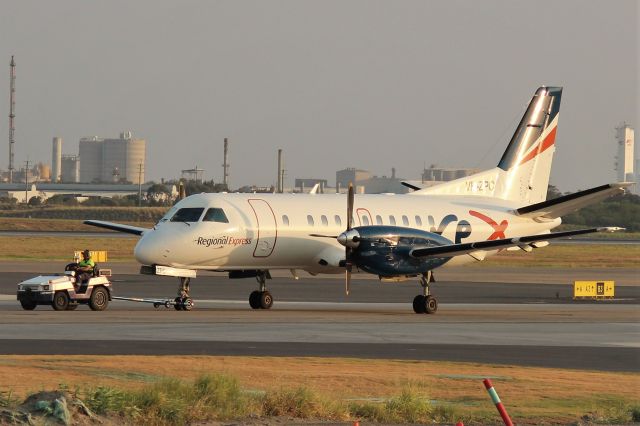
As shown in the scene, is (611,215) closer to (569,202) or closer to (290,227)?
(569,202)

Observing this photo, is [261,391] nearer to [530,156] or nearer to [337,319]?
[337,319]

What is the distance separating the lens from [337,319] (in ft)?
104

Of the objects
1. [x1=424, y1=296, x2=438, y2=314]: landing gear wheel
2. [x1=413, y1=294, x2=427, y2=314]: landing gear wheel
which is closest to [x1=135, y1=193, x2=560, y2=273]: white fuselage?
[x1=413, y1=294, x2=427, y2=314]: landing gear wheel

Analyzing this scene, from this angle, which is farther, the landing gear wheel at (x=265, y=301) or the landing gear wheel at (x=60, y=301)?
the landing gear wheel at (x=265, y=301)

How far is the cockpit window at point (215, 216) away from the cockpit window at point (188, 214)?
23 centimetres

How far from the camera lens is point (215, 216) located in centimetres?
3497

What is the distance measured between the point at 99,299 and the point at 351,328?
8.07 m

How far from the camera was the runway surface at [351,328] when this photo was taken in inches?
922

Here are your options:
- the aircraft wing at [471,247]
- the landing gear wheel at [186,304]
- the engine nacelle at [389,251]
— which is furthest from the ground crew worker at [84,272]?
the aircraft wing at [471,247]

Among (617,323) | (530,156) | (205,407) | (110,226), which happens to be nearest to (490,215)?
(530,156)

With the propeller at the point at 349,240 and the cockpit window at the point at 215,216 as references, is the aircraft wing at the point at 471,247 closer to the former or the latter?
the propeller at the point at 349,240

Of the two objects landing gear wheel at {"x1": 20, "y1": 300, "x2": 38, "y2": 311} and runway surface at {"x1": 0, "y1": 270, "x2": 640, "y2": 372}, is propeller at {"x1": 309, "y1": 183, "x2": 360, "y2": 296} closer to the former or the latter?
runway surface at {"x1": 0, "y1": 270, "x2": 640, "y2": 372}

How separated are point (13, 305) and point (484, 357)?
54.8 feet

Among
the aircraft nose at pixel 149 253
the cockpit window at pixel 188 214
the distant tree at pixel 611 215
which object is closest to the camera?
the aircraft nose at pixel 149 253
